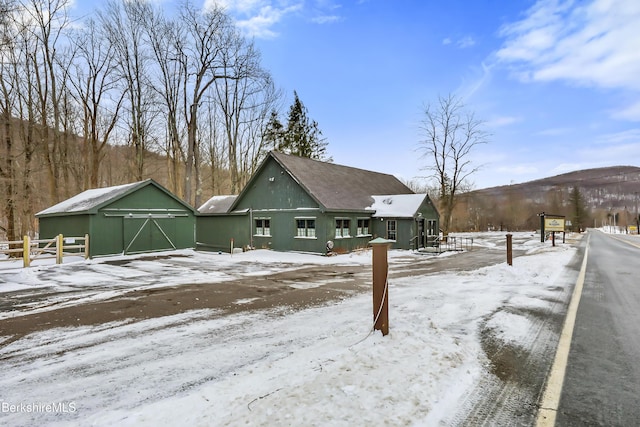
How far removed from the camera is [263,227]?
73.0ft

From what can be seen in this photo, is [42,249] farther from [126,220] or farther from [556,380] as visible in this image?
[556,380]

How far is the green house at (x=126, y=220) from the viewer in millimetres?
17578

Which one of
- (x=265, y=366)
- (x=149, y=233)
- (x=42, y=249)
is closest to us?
(x=265, y=366)

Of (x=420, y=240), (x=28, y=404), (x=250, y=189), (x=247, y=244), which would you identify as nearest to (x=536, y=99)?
(x=420, y=240)

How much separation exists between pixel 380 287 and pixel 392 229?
58.8ft

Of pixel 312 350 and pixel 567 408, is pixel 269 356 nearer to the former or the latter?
pixel 312 350

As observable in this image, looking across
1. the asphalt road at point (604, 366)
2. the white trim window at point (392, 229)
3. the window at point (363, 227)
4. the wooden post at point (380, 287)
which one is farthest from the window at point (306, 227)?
the wooden post at point (380, 287)

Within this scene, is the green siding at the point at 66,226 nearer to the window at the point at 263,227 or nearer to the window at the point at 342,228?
the window at the point at 263,227

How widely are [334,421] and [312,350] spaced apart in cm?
169

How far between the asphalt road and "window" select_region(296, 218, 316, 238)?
13614 millimetres

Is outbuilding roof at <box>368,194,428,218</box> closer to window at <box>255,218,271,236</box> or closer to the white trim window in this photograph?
the white trim window

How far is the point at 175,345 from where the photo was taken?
4867 millimetres

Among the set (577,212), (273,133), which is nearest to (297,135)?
(273,133)

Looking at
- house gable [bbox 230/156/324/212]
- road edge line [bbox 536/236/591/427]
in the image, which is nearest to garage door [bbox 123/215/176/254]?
house gable [bbox 230/156/324/212]
